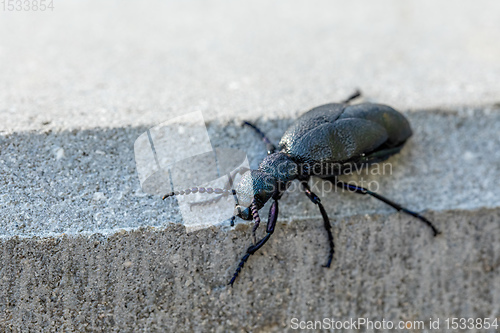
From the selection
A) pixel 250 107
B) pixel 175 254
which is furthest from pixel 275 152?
pixel 175 254

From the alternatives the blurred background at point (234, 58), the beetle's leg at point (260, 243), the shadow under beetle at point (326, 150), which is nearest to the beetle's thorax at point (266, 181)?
the shadow under beetle at point (326, 150)

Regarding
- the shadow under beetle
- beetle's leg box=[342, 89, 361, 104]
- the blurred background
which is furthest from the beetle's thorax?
beetle's leg box=[342, 89, 361, 104]

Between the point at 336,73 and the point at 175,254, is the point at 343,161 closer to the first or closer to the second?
the point at 336,73

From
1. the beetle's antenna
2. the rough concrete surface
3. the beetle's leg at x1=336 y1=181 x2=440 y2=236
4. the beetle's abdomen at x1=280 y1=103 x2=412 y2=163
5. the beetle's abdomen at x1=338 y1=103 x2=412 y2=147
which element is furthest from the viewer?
the beetle's abdomen at x1=338 y1=103 x2=412 y2=147

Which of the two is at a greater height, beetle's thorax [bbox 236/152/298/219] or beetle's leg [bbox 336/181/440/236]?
beetle's thorax [bbox 236/152/298/219]

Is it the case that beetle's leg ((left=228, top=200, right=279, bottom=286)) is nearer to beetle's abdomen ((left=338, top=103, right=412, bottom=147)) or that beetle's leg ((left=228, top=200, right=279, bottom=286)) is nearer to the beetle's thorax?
the beetle's thorax

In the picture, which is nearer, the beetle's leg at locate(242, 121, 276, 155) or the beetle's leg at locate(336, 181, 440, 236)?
the beetle's leg at locate(336, 181, 440, 236)
